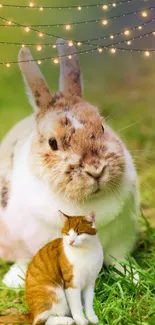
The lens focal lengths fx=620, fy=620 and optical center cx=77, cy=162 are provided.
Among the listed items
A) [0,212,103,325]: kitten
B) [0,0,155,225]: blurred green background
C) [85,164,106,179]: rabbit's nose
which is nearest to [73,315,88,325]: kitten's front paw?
[0,212,103,325]: kitten

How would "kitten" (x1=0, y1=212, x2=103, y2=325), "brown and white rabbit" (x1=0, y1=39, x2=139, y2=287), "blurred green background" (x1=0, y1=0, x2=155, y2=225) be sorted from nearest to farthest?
1. "kitten" (x1=0, y1=212, x2=103, y2=325)
2. "brown and white rabbit" (x1=0, y1=39, x2=139, y2=287)
3. "blurred green background" (x1=0, y1=0, x2=155, y2=225)

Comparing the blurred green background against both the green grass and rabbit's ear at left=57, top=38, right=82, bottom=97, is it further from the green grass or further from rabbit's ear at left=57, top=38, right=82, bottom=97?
the green grass

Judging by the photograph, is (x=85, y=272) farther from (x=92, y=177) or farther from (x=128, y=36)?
(x=128, y=36)

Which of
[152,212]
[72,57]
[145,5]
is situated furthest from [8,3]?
[152,212]

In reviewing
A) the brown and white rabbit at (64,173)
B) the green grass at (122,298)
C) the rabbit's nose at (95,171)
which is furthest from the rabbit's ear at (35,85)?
the green grass at (122,298)

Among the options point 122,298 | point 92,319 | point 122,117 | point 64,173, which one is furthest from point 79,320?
point 122,117

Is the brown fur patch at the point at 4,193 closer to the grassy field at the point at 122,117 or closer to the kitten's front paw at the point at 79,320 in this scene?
the grassy field at the point at 122,117
